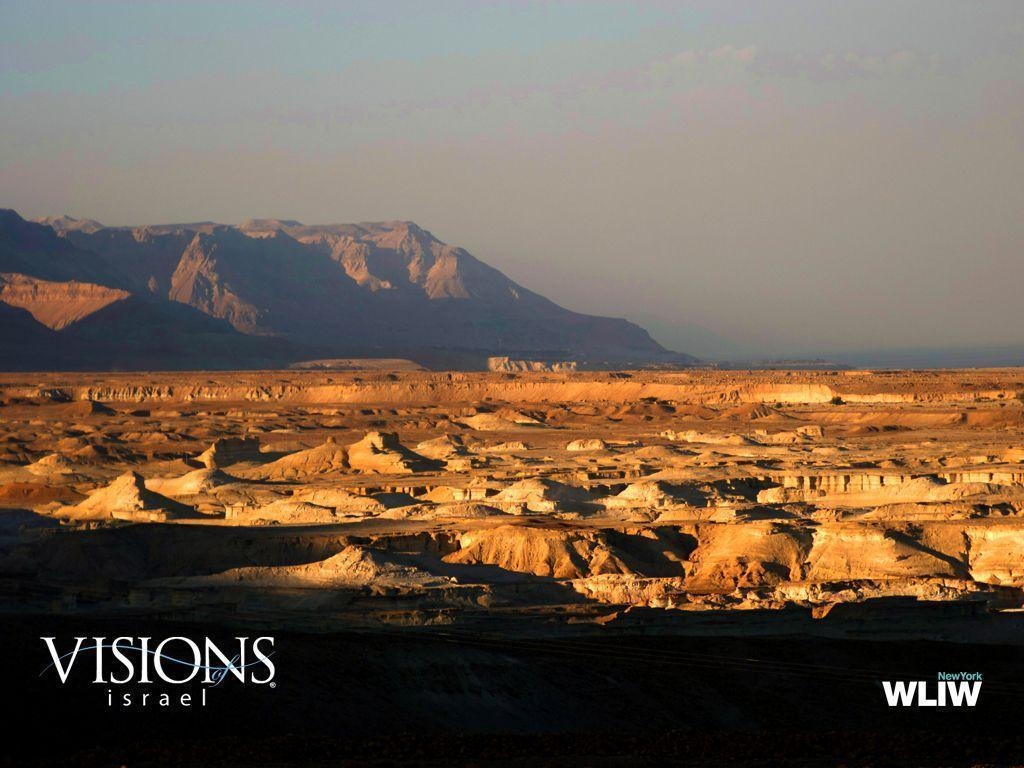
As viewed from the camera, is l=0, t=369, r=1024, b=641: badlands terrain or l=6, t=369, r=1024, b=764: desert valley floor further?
l=0, t=369, r=1024, b=641: badlands terrain

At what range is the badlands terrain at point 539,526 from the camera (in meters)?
39.3

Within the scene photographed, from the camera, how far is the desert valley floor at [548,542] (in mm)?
34719

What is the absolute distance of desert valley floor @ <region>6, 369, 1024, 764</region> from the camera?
114 feet

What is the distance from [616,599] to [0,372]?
488 feet

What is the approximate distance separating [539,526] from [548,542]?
140 cm

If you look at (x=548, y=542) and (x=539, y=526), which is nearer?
(x=548, y=542)

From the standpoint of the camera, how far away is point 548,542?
4666 cm

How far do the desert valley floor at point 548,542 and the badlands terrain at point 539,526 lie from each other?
113 millimetres

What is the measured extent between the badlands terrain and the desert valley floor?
11 centimetres

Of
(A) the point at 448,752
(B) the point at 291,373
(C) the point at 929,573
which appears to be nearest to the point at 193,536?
(C) the point at 929,573

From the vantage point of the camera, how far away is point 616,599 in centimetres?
4194

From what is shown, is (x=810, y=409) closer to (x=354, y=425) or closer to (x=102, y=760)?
(x=354, y=425)

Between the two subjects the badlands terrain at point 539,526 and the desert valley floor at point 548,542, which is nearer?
the desert valley floor at point 548,542

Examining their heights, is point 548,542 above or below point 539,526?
below
